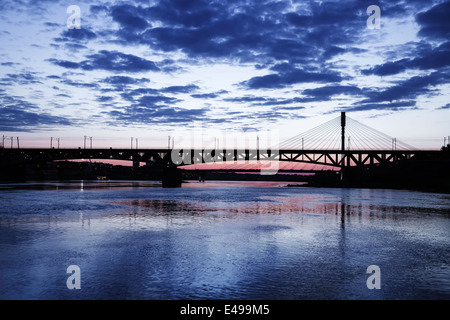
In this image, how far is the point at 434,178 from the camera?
10269 centimetres

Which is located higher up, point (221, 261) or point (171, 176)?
point (171, 176)

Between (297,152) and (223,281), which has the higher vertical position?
(297,152)

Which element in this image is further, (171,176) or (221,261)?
(171,176)

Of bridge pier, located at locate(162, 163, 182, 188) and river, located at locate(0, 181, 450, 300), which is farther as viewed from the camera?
bridge pier, located at locate(162, 163, 182, 188)

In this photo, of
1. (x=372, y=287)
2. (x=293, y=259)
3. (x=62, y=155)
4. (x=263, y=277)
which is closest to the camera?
(x=372, y=287)

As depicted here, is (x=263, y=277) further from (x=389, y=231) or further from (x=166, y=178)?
(x=166, y=178)

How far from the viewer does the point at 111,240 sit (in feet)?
51.4

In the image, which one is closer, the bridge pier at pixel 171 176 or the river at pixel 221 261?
the river at pixel 221 261

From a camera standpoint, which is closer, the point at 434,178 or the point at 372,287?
the point at 372,287

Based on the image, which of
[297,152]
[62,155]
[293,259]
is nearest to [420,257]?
[293,259]

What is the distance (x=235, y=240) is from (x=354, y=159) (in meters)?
94.0

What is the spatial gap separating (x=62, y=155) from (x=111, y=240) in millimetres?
104796
